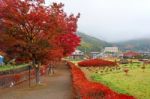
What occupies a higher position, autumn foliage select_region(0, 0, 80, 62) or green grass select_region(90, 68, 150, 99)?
autumn foliage select_region(0, 0, 80, 62)

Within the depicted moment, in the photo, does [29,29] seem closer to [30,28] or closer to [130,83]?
[30,28]

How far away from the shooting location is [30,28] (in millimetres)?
32469

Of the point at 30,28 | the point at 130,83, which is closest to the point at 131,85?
the point at 130,83

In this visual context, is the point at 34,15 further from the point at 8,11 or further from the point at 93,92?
the point at 93,92

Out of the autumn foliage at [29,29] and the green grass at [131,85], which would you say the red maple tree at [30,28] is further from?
the green grass at [131,85]

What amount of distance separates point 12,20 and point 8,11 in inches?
29.9

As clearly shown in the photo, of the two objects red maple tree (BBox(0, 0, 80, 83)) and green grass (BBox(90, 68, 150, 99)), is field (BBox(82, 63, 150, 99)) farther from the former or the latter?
red maple tree (BBox(0, 0, 80, 83))

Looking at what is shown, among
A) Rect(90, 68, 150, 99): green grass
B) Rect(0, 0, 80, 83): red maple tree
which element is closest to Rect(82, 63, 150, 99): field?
Rect(90, 68, 150, 99): green grass

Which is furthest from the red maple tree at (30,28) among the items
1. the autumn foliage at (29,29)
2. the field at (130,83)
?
the field at (130,83)

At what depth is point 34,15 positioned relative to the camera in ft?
105

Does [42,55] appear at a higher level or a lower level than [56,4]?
lower

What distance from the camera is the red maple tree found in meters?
31.3

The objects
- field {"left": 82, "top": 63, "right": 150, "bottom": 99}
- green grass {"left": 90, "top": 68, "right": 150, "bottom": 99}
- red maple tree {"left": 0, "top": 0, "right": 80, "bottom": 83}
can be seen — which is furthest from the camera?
red maple tree {"left": 0, "top": 0, "right": 80, "bottom": 83}

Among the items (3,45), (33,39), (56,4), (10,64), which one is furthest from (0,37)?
(10,64)
